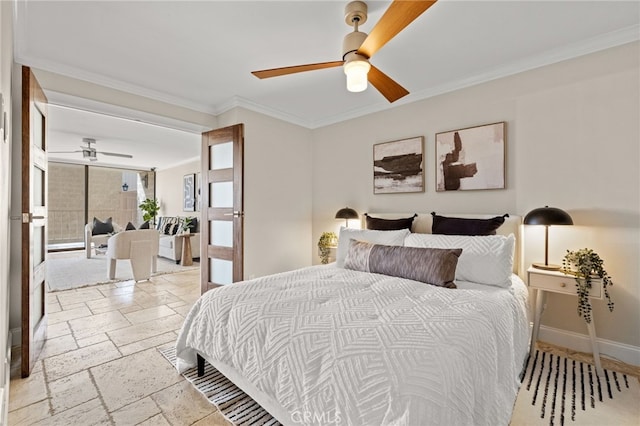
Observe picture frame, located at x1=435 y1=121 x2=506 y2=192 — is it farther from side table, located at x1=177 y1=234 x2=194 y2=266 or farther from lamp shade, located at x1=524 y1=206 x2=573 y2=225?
side table, located at x1=177 y1=234 x2=194 y2=266

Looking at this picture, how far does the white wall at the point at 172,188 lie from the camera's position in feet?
25.7

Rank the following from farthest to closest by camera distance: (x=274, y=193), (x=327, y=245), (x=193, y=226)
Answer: (x=193, y=226), (x=274, y=193), (x=327, y=245)

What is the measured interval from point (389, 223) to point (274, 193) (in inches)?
65.7

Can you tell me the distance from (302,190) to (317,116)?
1.11 metres

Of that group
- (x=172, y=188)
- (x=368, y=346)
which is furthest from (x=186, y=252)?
(x=368, y=346)

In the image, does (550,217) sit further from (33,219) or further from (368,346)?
(33,219)

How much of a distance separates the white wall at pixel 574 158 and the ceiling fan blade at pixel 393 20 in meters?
1.79

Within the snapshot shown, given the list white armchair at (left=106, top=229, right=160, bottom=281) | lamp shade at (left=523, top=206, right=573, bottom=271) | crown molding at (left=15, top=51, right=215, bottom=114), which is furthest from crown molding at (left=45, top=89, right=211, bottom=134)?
lamp shade at (left=523, top=206, right=573, bottom=271)

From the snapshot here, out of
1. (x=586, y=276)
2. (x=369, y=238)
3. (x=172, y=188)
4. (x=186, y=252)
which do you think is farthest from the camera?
(x=172, y=188)

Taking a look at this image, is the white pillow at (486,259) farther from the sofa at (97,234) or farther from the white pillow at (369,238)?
the sofa at (97,234)

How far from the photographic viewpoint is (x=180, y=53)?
2.61 meters

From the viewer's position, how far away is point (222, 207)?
12.5ft

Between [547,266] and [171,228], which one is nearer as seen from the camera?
[547,266]

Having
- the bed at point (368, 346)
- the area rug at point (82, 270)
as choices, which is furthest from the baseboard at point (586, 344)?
the area rug at point (82, 270)
